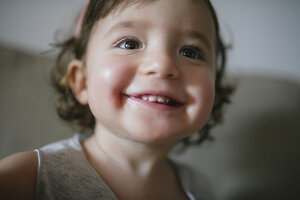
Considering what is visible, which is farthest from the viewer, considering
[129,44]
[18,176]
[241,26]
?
[241,26]

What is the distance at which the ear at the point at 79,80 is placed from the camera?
65 centimetres

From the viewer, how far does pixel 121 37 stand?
1.72 feet

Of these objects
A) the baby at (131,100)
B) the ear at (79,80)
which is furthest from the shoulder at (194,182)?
the ear at (79,80)

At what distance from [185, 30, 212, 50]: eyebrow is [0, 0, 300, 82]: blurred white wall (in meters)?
0.50

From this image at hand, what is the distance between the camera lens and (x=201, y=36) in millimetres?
553

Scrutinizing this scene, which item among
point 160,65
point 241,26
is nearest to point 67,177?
point 160,65

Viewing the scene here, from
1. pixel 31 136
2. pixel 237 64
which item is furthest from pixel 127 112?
pixel 237 64

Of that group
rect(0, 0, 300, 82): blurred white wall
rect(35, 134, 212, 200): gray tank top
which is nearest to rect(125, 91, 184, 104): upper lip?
rect(35, 134, 212, 200): gray tank top

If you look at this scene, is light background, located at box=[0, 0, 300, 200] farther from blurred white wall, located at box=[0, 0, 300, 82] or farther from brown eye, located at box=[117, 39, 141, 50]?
brown eye, located at box=[117, 39, 141, 50]

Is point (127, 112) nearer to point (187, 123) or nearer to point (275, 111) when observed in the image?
point (187, 123)

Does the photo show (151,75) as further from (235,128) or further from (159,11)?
(235,128)

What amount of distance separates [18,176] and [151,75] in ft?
1.11

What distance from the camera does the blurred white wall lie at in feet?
3.39

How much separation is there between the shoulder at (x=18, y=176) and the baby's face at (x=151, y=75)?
179mm
